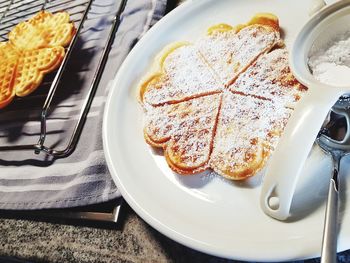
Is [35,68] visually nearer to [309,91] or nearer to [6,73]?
[6,73]

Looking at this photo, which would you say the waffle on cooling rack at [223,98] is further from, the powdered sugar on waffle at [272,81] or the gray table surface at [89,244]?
the gray table surface at [89,244]

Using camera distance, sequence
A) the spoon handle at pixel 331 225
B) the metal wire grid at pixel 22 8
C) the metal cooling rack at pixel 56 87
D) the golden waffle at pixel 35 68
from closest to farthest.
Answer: the spoon handle at pixel 331 225 → the metal cooling rack at pixel 56 87 → the golden waffle at pixel 35 68 → the metal wire grid at pixel 22 8

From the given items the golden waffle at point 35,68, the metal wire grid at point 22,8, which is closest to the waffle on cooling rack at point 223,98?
the golden waffle at point 35,68

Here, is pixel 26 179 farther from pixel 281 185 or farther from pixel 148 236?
pixel 281 185

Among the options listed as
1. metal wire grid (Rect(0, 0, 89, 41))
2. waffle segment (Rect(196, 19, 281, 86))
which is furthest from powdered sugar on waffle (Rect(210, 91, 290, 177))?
metal wire grid (Rect(0, 0, 89, 41))

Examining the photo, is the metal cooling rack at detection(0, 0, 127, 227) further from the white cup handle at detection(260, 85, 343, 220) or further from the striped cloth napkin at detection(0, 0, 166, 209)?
the white cup handle at detection(260, 85, 343, 220)
